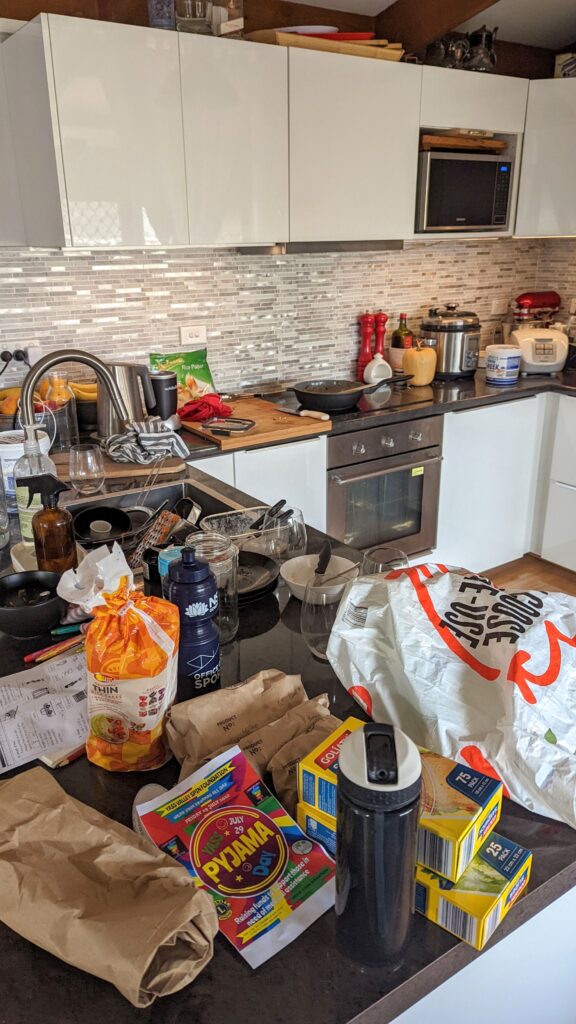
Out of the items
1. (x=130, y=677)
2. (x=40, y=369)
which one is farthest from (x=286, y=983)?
(x=40, y=369)

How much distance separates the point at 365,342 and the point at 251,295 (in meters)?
0.62

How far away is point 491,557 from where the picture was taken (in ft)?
11.6

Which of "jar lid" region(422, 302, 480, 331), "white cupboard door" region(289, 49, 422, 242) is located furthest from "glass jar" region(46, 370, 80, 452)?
"jar lid" region(422, 302, 480, 331)

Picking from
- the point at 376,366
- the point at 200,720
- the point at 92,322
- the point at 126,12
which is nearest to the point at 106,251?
the point at 92,322

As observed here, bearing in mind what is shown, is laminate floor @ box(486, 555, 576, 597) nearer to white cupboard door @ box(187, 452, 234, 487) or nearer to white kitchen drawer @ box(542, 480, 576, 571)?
white kitchen drawer @ box(542, 480, 576, 571)

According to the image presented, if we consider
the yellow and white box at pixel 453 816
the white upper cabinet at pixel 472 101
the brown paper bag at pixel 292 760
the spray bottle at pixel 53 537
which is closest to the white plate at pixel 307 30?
the white upper cabinet at pixel 472 101

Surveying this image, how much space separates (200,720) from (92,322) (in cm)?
212

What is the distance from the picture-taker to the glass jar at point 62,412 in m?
2.37

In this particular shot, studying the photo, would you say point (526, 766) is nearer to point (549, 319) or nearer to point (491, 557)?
point (491, 557)

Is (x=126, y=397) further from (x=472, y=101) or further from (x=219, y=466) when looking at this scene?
(x=472, y=101)

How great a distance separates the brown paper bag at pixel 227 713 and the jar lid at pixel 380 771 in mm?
324

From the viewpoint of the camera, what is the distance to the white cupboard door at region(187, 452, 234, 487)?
2.43 meters

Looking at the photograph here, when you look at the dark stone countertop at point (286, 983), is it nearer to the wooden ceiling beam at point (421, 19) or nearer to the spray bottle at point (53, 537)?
the spray bottle at point (53, 537)

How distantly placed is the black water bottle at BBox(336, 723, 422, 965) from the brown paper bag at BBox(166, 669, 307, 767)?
28 centimetres
